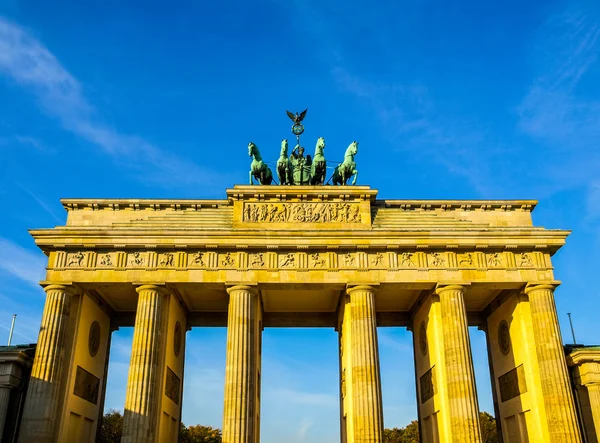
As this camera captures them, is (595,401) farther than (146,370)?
Yes

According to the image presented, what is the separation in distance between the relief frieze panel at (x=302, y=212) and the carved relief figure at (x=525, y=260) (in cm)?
848

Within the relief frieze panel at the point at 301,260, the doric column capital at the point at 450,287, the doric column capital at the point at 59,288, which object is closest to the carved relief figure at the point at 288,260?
the relief frieze panel at the point at 301,260

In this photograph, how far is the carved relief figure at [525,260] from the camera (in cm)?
2950

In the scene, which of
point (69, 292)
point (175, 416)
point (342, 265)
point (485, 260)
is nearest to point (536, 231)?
point (485, 260)

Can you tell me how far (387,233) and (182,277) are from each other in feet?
34.8

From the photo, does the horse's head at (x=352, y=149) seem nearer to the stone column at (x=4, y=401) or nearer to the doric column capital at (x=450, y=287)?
the doric column capital at (x=450, y=287)

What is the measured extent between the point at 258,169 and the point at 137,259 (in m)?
8.64

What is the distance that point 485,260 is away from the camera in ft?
97.1

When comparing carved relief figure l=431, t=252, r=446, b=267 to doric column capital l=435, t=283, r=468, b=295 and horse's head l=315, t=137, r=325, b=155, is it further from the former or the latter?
horse's head l=315, t=137, r=325, b=155

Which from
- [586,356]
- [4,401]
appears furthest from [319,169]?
[4,401]

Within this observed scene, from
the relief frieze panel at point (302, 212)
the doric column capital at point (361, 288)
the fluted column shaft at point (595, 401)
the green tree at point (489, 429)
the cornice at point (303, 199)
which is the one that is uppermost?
the cornice at point (303, 199)

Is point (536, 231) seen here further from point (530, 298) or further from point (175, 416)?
point (175, 416)

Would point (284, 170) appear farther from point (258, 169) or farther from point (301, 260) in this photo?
point (301, 260)

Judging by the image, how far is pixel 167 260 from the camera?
2914cm
